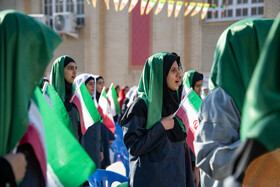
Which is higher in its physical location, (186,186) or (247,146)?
(247,146)

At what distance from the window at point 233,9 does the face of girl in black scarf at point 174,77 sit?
450 inches

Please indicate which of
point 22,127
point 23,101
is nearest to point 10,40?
point 23,101

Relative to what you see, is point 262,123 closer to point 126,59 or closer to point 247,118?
point 247,118

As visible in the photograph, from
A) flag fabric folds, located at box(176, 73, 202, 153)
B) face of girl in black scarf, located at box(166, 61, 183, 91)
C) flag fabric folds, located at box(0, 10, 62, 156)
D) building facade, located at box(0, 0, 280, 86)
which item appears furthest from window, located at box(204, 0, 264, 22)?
flag fabric folds, located at box(0, 10, 62, 156)

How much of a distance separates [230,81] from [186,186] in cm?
129

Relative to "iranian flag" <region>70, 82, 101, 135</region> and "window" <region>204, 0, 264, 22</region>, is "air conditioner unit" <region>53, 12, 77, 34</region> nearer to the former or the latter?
"window" <region>204, 0, 264, 22</region>

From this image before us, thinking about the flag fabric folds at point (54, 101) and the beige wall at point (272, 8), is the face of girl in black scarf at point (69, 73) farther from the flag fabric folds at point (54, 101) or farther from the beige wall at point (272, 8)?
the beige wall at point (272, 8)

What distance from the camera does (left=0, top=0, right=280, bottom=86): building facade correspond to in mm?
13555

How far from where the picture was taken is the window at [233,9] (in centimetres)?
1309

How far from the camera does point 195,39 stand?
1377 centimetres

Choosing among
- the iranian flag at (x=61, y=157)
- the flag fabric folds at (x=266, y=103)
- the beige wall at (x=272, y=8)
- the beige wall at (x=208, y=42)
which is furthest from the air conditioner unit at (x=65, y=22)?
the flag fabric folds at (x=266, y=103)

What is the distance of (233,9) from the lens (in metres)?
13.4

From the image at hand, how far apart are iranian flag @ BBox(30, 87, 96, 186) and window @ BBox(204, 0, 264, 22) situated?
41.5 ft

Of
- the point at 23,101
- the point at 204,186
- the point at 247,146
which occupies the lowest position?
the point at 204,186
